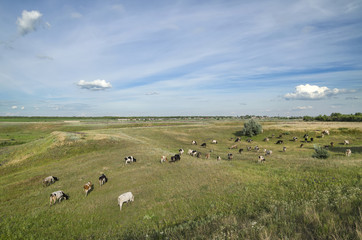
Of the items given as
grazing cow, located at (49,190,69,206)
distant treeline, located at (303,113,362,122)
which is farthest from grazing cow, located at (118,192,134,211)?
distant treeline, located at (303,113,362,122)

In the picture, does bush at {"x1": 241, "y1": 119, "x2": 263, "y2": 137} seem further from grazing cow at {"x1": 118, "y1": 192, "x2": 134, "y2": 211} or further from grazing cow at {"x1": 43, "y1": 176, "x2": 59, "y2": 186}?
grazing cow at {"x1": 43, "y1": 176, "x2": 59, "y2": 186}

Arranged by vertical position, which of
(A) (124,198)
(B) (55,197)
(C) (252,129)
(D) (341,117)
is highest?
(D) (341,117)

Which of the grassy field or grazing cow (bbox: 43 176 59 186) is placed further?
grazing cow (bbox: 43 176 59 186)

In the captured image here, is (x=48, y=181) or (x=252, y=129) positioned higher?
(x=252, y=129)

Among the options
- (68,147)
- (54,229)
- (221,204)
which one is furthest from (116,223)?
(68,147)

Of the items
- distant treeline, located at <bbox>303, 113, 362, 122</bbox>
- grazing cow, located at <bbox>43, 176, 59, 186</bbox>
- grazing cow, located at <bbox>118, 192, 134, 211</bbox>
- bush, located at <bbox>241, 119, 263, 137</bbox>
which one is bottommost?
grazing cow, located at <bbox>43, 176, 59, 186</bbox>

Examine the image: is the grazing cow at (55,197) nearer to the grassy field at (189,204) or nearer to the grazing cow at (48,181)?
the grassy field at (189,204)

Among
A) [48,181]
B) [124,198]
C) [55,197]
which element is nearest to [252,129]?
[124,198]

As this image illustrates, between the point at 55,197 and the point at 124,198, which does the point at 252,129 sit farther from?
the point at 55,197

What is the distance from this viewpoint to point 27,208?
16.1 metres

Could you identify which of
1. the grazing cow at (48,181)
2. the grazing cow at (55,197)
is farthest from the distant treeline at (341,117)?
the grazing cow at (48,181)

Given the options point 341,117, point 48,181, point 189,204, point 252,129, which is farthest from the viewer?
point 341,117

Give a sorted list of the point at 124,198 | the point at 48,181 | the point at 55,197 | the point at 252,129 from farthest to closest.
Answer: the point at 252,129, the point at 48,181, the point at 55,197, the point at 124,198

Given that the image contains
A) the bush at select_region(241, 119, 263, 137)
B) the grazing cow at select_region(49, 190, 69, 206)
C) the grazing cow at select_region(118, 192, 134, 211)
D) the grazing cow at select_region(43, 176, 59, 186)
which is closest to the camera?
the grazing cow at select_region(118, 192, 134, 211)
